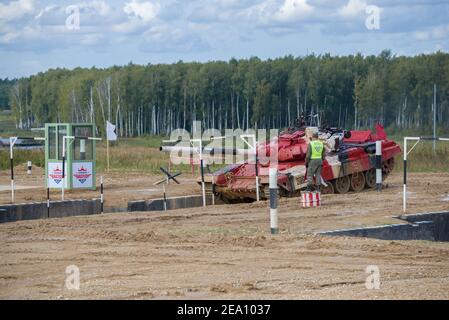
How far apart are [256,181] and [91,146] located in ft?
18.3

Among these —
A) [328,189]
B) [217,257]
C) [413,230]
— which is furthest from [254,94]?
[217,257]

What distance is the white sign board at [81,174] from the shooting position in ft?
99.0

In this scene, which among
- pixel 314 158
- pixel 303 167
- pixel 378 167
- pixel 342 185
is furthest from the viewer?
pixel 342 185

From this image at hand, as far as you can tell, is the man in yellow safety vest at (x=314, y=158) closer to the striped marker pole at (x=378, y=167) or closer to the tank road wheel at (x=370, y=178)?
the striped marker pole at (x=378, y=167)

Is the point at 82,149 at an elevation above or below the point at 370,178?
above

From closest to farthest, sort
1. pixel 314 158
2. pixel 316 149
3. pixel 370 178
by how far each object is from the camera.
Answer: pixel 316 149
pixel 314 158
pixel 370 178

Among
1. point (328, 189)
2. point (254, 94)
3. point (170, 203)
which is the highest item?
point (254, 94)

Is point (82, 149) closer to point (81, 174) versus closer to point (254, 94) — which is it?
point (81, 174)

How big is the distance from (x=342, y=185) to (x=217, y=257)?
47.9ft

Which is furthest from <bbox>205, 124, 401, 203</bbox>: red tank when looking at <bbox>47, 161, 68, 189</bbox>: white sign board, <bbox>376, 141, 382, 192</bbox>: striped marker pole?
<bbox>47, 161, 68, 189</bbox>: white sign board

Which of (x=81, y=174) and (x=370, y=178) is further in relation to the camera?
(x=370, y=178)

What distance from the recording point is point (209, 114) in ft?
330

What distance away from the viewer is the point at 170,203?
27203 mm
